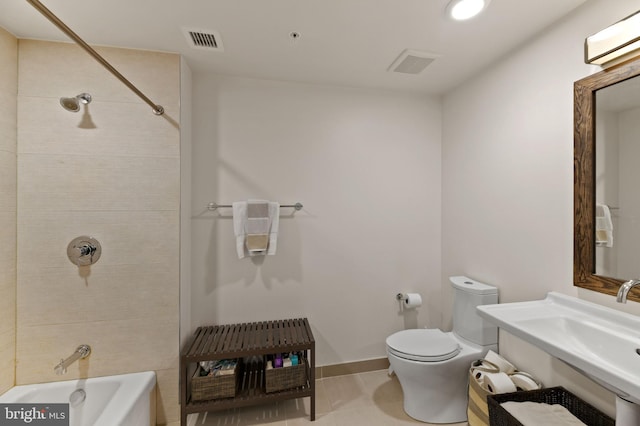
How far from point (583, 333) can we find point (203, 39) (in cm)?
253

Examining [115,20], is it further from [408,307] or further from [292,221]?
[408,307]

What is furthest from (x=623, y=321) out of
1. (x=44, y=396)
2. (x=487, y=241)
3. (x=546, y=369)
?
(x=44, y=396)

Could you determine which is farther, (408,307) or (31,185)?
(408,307)

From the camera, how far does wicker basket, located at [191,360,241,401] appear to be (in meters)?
1.71

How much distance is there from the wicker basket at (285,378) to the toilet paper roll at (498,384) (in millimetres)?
1075

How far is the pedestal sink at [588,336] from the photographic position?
0.93 m

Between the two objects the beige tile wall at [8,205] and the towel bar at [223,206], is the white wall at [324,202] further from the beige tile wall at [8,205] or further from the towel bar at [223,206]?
the beige tile wall at [8,205]

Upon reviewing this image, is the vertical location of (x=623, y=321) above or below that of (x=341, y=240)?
below

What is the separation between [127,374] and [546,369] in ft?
8.17

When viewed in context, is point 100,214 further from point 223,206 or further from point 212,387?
point 212,387

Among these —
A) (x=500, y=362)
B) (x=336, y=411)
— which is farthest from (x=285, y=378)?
(x=500, y=362)

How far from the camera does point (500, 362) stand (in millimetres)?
1692

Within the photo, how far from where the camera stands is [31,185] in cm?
164

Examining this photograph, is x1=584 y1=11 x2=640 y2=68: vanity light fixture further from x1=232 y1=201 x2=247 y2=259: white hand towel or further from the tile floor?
the tile floor
